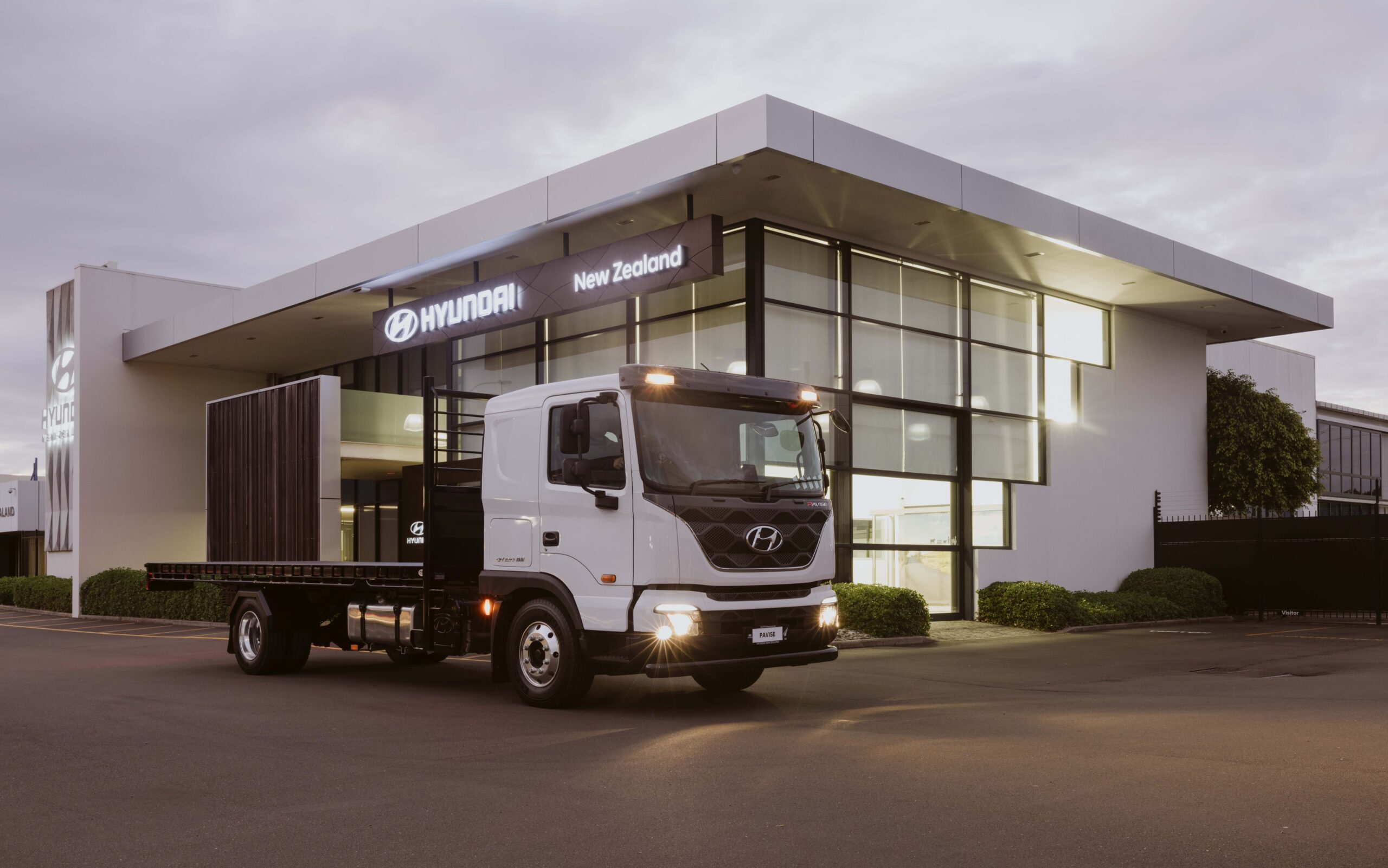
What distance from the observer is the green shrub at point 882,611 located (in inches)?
674

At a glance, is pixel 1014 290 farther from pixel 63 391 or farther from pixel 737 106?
pixel 63 391

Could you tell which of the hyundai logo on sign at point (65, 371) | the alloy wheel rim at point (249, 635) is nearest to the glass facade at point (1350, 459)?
the hyundai logo on sign at point (65, 371)

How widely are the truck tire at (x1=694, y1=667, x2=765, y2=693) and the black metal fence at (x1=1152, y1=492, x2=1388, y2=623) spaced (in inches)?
588

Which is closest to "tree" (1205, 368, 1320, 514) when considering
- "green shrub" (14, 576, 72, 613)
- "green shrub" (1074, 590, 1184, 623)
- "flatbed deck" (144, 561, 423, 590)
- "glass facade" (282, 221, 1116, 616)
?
"glass facade" (282, 221, 1116, 616)

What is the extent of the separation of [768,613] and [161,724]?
15.7 feet

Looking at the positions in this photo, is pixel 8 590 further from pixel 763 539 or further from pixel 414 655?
pixel 763 539

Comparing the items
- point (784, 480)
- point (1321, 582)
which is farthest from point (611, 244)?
point (1321, 582)

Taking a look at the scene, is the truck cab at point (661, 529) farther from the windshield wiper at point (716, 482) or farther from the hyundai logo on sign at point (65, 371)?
the hyundai logo on sign at point (65, 371)

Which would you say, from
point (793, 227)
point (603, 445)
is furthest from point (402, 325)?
point (603, 445)

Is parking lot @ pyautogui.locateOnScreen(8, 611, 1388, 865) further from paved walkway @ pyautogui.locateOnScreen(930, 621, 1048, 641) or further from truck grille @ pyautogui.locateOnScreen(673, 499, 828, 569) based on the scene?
paved walkway @ pyautogui.locateOnScreen(930, 621, 1048, 641)

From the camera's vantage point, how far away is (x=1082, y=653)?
16.0m

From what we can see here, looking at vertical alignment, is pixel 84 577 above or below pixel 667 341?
below

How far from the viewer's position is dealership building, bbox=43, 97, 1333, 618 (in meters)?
17.6

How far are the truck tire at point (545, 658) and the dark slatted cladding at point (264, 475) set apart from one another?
1368 centimetres
